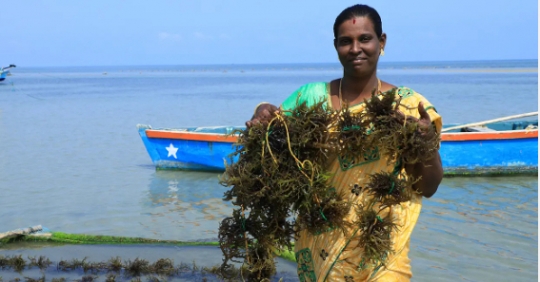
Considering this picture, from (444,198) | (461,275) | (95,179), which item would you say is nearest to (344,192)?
(461,275)

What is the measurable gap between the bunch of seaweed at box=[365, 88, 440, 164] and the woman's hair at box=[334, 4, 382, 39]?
31 centimetres

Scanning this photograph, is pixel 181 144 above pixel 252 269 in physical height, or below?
below

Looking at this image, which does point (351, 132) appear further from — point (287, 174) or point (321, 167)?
point (287, 174)

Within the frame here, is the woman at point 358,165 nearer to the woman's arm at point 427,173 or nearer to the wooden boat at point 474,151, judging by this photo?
the woman's arm at point 427,173

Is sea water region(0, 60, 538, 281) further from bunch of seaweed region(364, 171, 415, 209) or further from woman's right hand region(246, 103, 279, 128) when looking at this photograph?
woman's right hand region(246, 103, 279, 128)

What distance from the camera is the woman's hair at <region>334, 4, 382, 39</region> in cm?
237

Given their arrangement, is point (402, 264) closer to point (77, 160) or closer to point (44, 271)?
point (44, 271)

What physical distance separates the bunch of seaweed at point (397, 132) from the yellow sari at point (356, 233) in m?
0.12

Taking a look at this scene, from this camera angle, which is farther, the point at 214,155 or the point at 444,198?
the point at 214,155

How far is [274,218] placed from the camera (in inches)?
91.7

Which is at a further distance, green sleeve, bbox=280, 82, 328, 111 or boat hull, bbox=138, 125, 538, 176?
boat hull, bbox=138, 125, 538, 176

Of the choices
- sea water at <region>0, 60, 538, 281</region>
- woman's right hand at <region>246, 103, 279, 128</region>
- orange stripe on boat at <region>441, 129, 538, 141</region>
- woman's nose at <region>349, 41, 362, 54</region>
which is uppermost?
woman's nose at <region>349, 41, 362, 54</region>

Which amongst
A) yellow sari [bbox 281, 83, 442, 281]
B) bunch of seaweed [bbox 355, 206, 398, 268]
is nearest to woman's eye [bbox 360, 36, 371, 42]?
yellow sari [bbox 281, 83, 442, 281]

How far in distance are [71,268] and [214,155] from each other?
552 centimetres
